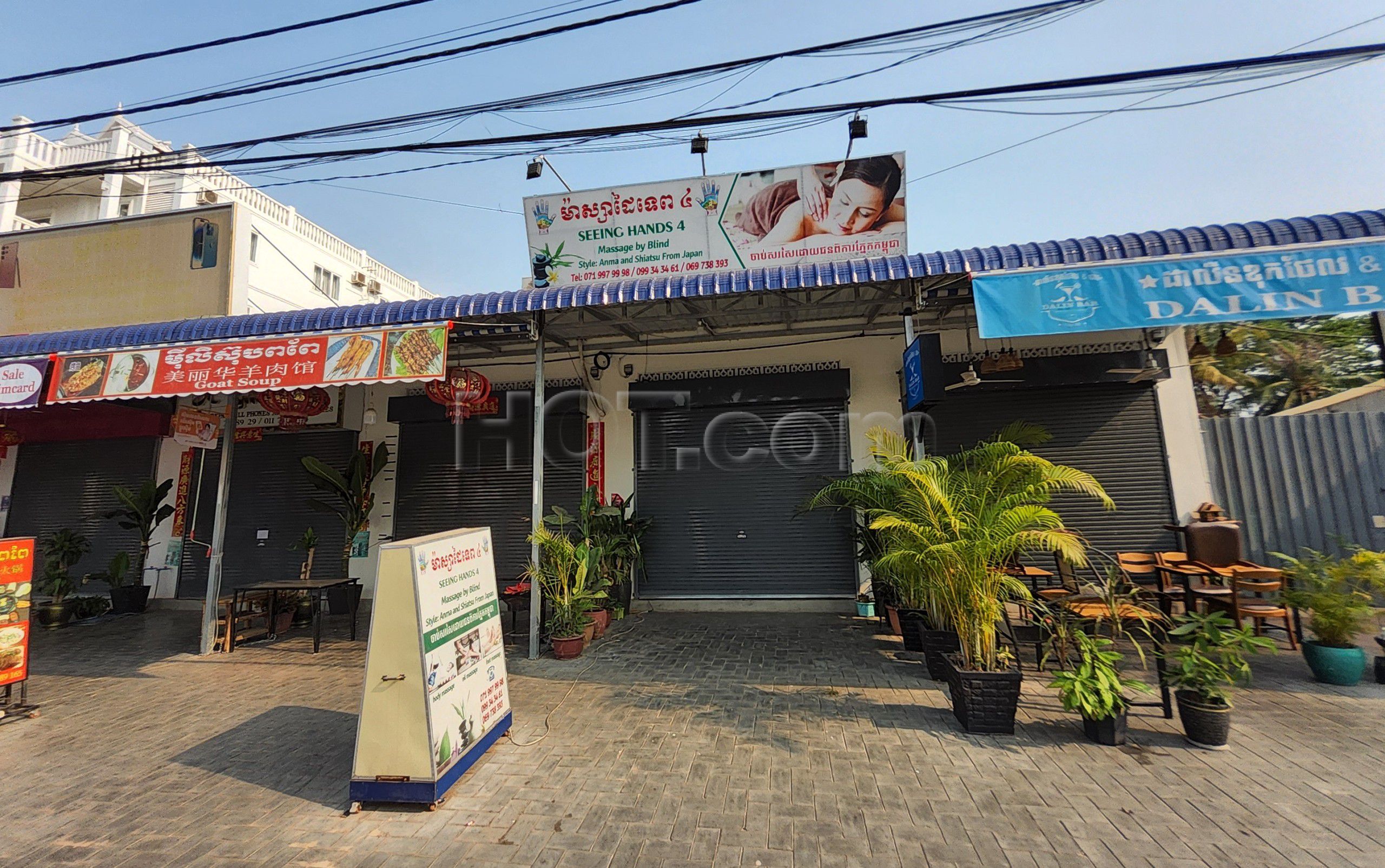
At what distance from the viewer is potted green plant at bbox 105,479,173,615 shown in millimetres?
10023

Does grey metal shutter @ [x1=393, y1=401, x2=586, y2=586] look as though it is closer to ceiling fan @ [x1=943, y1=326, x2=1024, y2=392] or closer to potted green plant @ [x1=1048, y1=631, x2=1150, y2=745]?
ceiling fan @ [x1=943, y1=326, x2=1024, y2=392]

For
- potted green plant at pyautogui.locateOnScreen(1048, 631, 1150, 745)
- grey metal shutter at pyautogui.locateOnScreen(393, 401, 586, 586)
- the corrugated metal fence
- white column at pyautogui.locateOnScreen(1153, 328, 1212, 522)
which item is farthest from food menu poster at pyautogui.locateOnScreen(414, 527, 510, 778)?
the corrugated metal fence

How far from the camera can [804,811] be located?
3314 millimetres

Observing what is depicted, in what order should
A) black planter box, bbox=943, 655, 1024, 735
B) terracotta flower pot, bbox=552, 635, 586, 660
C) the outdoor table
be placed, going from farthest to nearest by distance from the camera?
the outdoor table < terracotta flower pot, bbox=552, 635, 586, 660 < black planter box, bbox=943, 655, 1024, 735

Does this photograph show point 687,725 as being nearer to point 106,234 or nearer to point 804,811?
point 804,811

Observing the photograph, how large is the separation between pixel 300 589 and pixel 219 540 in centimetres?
128

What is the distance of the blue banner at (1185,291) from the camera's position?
196 inches

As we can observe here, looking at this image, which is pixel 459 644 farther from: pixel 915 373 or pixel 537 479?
pixel 915 373

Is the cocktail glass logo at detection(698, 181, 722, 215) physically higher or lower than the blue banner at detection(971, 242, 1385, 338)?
higher

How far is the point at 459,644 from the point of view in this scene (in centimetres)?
389

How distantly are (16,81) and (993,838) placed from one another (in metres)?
12.1

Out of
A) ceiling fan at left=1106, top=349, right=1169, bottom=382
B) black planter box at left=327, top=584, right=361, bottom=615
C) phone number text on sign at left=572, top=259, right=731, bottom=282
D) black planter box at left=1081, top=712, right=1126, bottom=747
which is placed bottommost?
black planter box at left=1081, top=712, right=1126, bottom=747

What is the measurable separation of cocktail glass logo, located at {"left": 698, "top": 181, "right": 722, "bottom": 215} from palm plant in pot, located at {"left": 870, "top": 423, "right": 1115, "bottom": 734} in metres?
5.91

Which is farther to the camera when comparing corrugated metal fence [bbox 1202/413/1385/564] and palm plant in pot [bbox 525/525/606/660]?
corrugated metal fence [bbox 1202/413/1385/564]
